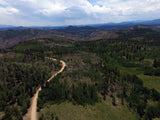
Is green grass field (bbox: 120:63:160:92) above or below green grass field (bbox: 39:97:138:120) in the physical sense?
below

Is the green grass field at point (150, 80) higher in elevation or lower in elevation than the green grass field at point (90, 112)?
lower

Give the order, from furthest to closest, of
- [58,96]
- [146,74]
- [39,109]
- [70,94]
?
[146,74] < [70,94] < [58,96] < [39,109]

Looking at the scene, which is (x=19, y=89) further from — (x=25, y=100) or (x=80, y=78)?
(x=80, y=78)

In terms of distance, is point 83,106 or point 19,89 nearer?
point 83,106

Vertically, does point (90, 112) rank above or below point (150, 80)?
above

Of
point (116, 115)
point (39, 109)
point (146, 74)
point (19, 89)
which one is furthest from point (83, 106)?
point (146, 74)

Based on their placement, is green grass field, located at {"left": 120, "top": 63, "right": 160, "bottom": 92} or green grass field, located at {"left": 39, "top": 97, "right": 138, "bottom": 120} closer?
green grass field, located at {"left": 39, "top": 97, "right": 138, "bottom": 120}

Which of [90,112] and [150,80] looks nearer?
[90,112]

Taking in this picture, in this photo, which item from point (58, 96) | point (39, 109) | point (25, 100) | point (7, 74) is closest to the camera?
point (39, 109)

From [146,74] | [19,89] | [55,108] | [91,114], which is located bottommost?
[146,74]

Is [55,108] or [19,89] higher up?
[19,89]

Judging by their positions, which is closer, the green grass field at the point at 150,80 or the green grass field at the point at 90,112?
the green grass field at the point at 90,112
